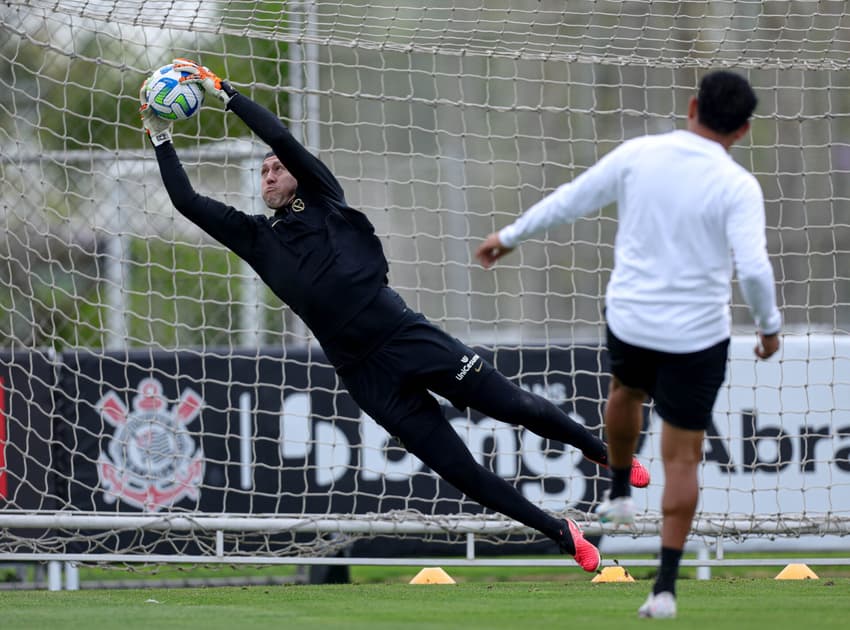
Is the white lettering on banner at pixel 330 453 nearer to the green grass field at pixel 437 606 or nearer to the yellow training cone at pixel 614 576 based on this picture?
the green grass field at pixel 437 606

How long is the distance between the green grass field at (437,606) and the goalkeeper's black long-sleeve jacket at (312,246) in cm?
119

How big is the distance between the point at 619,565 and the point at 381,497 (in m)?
1.56

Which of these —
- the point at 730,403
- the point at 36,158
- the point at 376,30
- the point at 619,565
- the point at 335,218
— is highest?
the point at 376,30

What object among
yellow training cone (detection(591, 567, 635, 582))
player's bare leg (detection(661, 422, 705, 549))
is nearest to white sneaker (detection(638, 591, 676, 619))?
player's bare leg (detection(661, 422, 705, 549))

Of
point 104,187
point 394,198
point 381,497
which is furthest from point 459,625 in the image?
point 394,198

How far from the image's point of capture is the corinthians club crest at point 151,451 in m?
7.51

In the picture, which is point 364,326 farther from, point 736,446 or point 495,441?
point 736,446

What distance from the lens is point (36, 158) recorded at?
724 cm

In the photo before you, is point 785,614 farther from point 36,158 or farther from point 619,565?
point 36,158

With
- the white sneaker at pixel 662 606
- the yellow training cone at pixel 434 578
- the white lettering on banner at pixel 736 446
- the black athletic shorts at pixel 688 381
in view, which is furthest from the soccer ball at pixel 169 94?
the white sneaker at pixel 662 606

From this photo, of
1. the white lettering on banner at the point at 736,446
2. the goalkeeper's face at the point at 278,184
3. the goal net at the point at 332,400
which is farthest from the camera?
the white lettering on banner at the point at 736,446

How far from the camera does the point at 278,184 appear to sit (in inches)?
227

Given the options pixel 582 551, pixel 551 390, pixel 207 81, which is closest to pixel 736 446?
pixel 551 390

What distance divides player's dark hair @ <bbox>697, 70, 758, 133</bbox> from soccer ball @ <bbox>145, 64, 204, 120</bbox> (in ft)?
7.96
